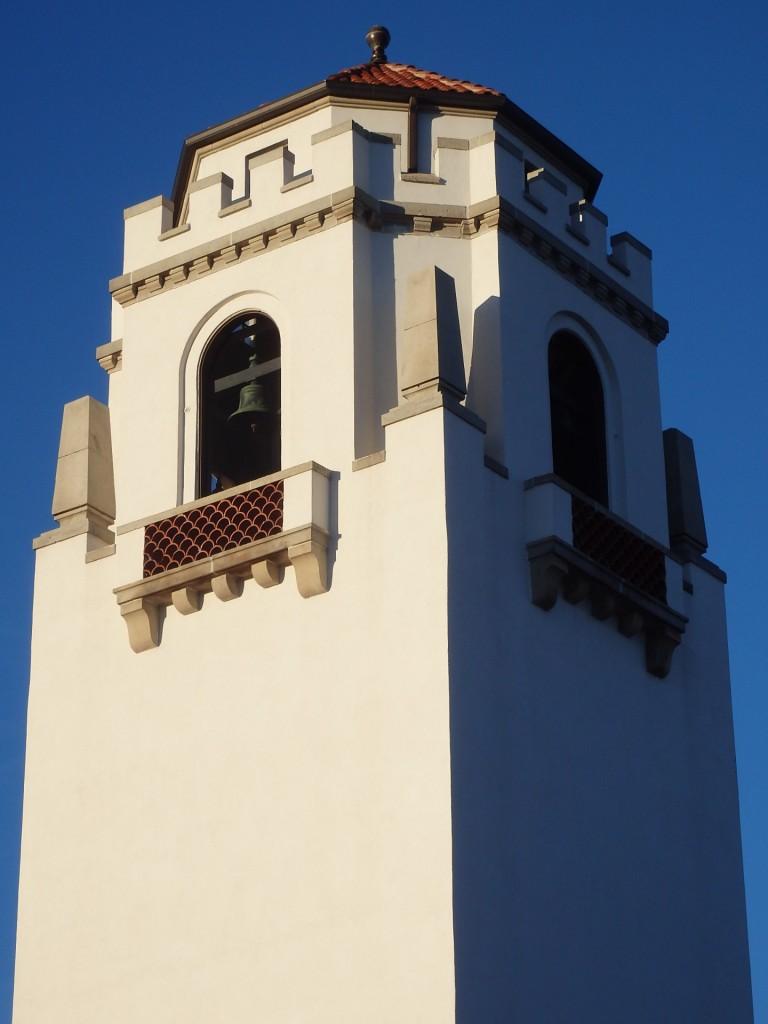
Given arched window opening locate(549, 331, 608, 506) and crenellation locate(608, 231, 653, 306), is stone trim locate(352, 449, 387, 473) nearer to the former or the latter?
arched window opening locate(549, 331, 608, 506)

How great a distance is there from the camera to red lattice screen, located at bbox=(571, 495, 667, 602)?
23.8m

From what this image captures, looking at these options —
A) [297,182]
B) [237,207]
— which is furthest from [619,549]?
[237,207]

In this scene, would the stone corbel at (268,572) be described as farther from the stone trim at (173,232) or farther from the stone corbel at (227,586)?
the stone trim at (173,232)

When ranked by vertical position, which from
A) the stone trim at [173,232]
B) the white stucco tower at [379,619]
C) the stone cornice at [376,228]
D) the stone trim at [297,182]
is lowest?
the white stucco tower at [379,619]

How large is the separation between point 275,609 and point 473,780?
9.91 feet

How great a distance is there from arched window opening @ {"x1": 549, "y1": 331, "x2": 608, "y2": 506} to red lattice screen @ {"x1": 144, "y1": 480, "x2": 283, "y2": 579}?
326 centimetres

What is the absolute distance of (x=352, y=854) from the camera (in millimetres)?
21438

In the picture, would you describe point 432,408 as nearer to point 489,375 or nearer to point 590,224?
point 489,375

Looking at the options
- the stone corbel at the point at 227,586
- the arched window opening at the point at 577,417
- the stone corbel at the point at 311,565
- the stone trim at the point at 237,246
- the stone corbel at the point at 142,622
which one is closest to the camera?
the stone corbel at the point at 311,565

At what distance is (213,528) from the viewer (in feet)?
77.9

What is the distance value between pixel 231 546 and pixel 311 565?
1.07 meters

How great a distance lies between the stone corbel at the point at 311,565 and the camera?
74.8 ft

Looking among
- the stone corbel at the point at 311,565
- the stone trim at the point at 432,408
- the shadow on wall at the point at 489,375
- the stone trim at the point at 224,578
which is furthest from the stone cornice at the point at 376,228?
the stone corbel at the point at 311,565

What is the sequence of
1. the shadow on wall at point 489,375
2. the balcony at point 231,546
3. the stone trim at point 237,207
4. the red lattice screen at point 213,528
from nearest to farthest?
the balcony at point 231,546 < the red lattice screen at point 213,528 < the shadow on wall at point 489,375 < the stone trim at point 237,207
